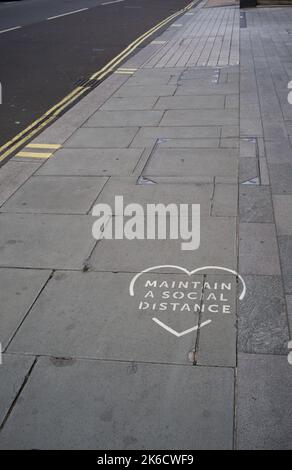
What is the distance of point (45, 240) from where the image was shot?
5828 mm

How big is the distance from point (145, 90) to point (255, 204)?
6.97 meters

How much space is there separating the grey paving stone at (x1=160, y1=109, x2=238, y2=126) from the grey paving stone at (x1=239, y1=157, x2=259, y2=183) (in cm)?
202

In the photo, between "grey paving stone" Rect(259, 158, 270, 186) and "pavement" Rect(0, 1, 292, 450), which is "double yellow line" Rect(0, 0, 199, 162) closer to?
"pavement" Rect(0, 1, 292, 450)

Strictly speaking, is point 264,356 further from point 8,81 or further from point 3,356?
point 8,81

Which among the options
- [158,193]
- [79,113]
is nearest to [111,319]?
[158,193]

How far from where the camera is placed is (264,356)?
397 centimetres

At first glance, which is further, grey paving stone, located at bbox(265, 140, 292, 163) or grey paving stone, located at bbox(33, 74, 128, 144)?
grey paving stone, located at bbox(33, 74, 128, 144)

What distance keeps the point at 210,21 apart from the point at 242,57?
9850 millimetres

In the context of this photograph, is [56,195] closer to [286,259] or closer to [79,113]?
[286,259]

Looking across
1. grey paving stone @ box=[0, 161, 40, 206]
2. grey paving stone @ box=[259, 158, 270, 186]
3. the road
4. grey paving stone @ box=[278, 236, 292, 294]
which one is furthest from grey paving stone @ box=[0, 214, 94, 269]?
the road

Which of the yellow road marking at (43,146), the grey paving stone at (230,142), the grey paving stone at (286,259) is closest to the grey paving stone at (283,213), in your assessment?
the grey paving stone at (286,259)

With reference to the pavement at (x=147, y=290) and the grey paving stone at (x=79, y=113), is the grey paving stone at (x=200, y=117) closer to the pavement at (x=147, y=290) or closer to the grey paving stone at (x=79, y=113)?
the pavement at (x=147, y=290)

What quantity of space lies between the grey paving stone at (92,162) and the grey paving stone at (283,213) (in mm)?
2368

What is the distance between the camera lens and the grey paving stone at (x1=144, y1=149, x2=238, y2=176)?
754 centimetres
